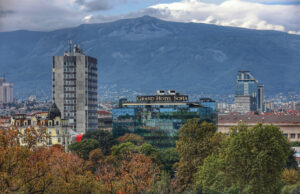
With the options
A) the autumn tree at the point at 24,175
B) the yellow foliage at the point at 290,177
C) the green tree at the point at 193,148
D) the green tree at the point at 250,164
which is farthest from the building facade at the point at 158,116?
the autumn tree at the point at 24,175

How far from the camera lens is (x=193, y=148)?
364 ft

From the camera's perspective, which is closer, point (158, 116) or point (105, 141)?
point (105, 141)

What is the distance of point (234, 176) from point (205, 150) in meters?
16.3

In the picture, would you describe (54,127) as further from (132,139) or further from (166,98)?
(166,98)

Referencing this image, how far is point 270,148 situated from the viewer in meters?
95.4

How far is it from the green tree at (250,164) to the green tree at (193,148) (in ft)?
32.3

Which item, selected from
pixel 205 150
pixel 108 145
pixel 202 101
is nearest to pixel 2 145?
pixel 205 150

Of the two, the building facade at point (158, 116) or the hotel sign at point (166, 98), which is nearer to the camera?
the building facade at point (158, 116)

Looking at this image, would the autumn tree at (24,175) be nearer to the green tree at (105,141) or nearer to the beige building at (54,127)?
the green tree at (105,141)

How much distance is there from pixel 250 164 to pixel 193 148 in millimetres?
18731

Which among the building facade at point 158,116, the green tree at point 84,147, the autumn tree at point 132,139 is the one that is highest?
the building facade at point 158,116

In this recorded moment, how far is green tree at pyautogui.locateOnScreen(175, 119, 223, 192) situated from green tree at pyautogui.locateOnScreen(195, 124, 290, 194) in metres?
9.84

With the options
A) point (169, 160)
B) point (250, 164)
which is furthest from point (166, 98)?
point (250, 164)

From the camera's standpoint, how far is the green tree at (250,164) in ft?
305
